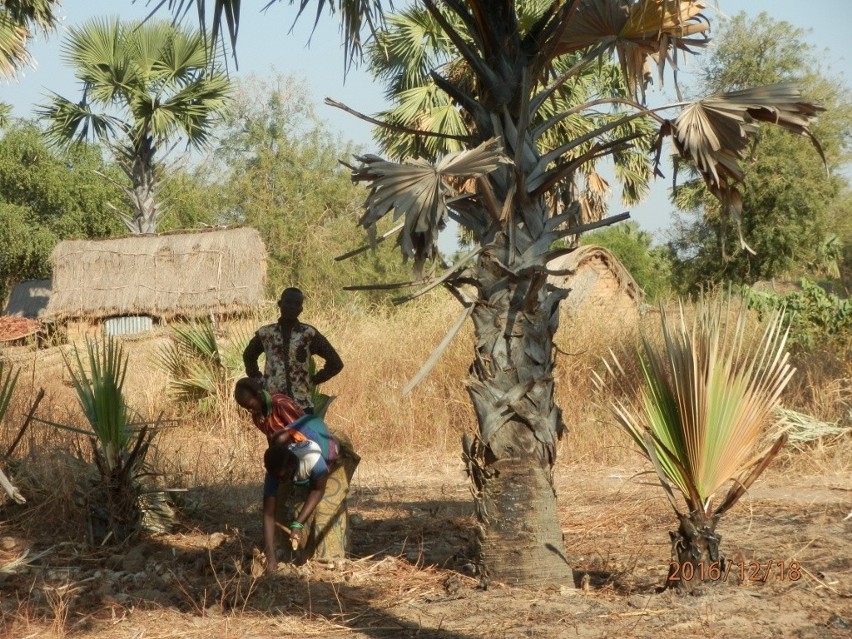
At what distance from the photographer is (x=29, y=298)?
2895 centimetres

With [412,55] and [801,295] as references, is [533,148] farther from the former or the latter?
[412,55]

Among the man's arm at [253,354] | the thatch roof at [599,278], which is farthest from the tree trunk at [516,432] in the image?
the thatch roof at [599,278]

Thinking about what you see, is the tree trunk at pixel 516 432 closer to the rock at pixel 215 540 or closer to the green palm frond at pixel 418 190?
the green palm frond at pixel 418 190

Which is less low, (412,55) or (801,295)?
(412,55)

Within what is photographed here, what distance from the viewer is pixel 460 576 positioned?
5.79m

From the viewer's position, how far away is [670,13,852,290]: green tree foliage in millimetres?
21516

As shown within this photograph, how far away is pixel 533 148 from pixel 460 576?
252 cm

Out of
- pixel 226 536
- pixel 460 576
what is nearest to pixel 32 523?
→ pixel 226 536

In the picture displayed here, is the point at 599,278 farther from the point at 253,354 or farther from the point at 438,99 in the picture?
the point at 253,354

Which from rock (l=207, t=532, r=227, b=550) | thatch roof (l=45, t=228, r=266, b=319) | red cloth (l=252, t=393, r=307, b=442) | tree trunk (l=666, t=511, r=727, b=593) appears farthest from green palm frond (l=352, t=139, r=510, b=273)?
thatch roof (l=45, t=228, r=266, b=319)

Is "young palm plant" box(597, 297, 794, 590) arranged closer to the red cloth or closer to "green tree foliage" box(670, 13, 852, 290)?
the red cloth
